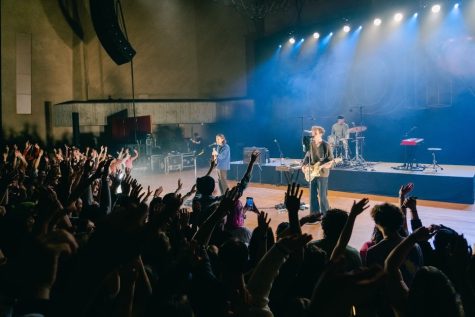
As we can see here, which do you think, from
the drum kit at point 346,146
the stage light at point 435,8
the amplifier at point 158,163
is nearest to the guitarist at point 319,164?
the drum kit at point 346,146

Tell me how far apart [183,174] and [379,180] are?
25.3 feet

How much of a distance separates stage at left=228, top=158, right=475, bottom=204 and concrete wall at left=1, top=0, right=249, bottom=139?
7.15 m

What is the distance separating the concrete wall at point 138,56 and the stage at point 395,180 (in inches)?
281

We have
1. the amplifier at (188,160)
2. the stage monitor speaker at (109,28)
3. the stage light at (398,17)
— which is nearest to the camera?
the stage monitor speaker at (109,28)

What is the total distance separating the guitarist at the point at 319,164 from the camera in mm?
7379

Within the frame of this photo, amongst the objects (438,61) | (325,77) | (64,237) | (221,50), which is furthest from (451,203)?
(221,50)

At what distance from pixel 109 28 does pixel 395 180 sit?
8182mm

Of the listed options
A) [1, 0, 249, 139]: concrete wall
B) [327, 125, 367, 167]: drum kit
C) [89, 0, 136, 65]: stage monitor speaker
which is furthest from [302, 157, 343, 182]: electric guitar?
[1, 0, 249, 139]: concrete wall

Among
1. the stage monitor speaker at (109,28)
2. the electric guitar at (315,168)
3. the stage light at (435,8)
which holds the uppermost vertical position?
the stage light at (435,8)

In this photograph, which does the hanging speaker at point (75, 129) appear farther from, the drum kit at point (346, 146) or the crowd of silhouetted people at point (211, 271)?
the crowd of silhouetted people at point (211, 271)

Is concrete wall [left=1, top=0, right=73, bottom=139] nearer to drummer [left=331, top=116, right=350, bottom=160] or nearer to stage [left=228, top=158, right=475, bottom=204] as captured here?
stage [left=228, top=158, right=475, bottom=204]

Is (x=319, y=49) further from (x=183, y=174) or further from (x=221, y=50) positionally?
(x=183, y=174)

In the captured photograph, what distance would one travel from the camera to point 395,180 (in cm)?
1010

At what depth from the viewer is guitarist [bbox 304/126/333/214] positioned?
24.2ft
